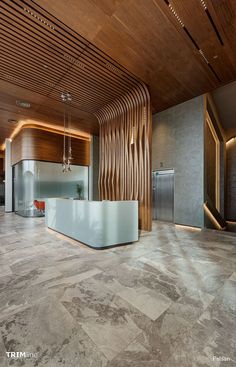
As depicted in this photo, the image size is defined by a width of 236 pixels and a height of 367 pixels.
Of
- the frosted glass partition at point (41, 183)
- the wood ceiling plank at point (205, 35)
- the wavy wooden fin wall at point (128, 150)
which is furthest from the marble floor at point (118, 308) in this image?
the frosted glass partition at point (41, 183)

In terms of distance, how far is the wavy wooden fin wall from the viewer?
5754mm

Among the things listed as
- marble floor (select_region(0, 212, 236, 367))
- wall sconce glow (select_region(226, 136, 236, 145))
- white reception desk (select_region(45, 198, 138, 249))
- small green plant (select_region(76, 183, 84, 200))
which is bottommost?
marble floor (select_region(0, 212, 236, 367))

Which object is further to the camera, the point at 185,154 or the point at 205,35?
the point at 185,154

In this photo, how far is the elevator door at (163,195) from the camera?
288 inches

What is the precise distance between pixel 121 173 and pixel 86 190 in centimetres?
510

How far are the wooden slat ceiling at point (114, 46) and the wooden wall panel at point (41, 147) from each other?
2.90 metres

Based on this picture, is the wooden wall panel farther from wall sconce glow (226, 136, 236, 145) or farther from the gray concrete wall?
wall sconce glow (226, 136, 236, 145)

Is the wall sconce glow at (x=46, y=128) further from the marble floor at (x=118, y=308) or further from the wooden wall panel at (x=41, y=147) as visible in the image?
the marble floor at (x=118, y=308)

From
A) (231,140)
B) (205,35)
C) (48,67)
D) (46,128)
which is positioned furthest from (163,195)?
(46,128)

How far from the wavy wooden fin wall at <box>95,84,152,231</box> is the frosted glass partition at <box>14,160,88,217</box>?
3817 millimetres

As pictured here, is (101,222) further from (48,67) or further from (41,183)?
(41,183)

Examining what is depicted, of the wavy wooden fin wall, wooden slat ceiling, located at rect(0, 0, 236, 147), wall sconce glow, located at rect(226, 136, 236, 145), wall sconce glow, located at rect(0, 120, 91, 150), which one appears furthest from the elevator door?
wall sconce glow, located at rect(226, 136, 236, 145)

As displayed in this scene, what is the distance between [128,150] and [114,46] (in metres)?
2.94

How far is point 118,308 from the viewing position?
1.99 m
